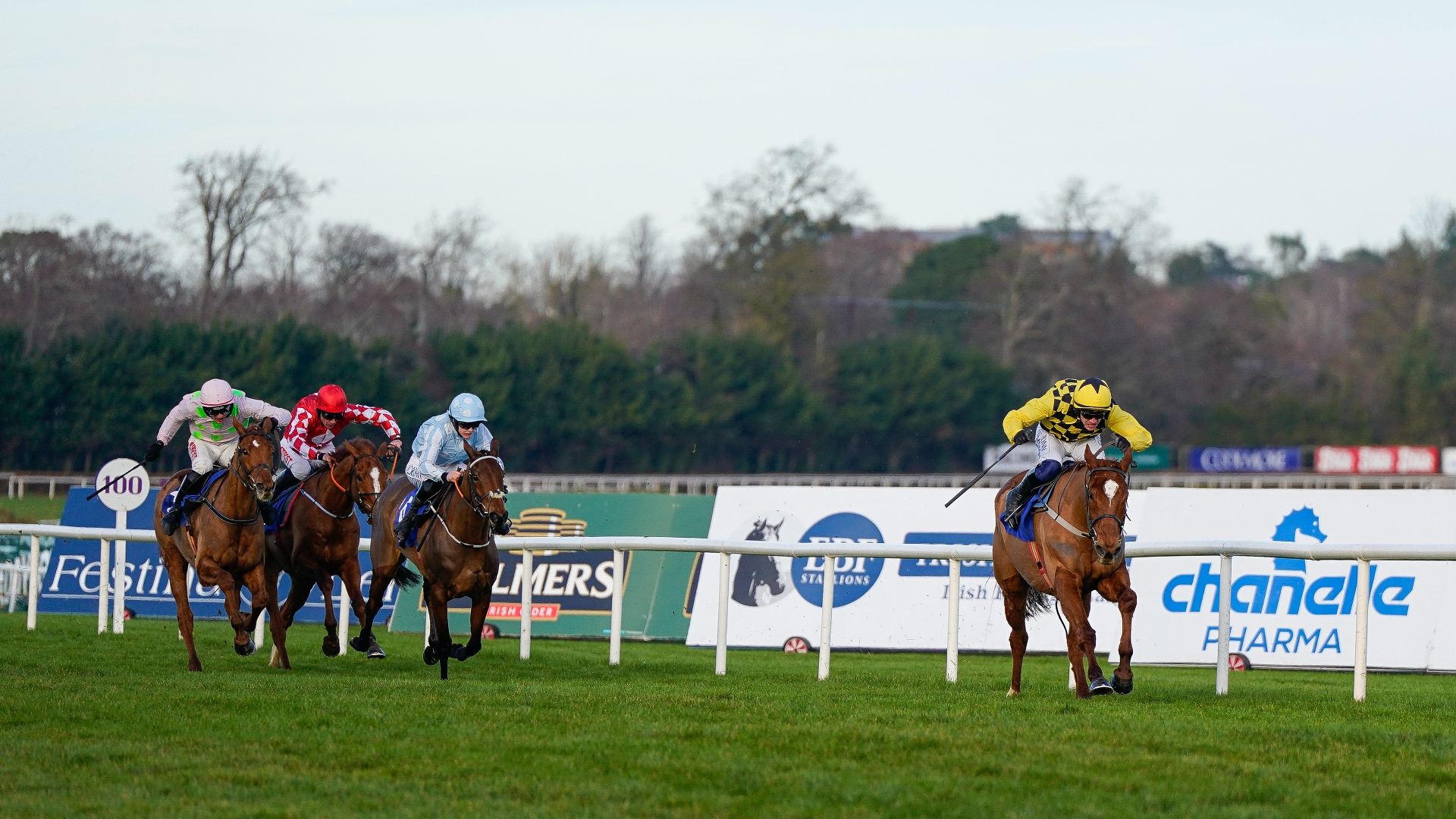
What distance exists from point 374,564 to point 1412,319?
267ft

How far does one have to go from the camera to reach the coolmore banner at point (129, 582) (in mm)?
18406

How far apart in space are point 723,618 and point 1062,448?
272 centimetres

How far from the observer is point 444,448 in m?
10.7

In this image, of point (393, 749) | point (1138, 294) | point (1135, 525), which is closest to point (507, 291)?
point (1138, 294)

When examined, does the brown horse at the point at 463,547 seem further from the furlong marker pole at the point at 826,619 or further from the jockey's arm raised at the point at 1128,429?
the jockey's arm raised at the point at 1128,429

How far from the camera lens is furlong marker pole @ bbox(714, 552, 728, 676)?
36.1ft

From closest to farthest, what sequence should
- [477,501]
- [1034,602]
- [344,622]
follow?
[1034,602], [477,501], [344,622]

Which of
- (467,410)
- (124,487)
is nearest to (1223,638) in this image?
(467,410)

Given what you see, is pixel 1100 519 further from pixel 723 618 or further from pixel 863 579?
pixel 863 579

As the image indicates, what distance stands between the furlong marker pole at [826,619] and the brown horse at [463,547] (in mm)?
2110

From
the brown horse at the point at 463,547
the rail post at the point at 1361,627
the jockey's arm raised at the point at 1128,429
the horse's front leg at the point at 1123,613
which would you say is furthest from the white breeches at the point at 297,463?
the rail post at the point at 1361,627

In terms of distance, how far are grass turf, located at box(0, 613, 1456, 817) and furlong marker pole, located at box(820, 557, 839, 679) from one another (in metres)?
0.25

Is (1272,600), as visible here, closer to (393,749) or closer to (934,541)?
(934,541)

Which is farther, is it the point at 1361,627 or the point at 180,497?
the point at 180,497
